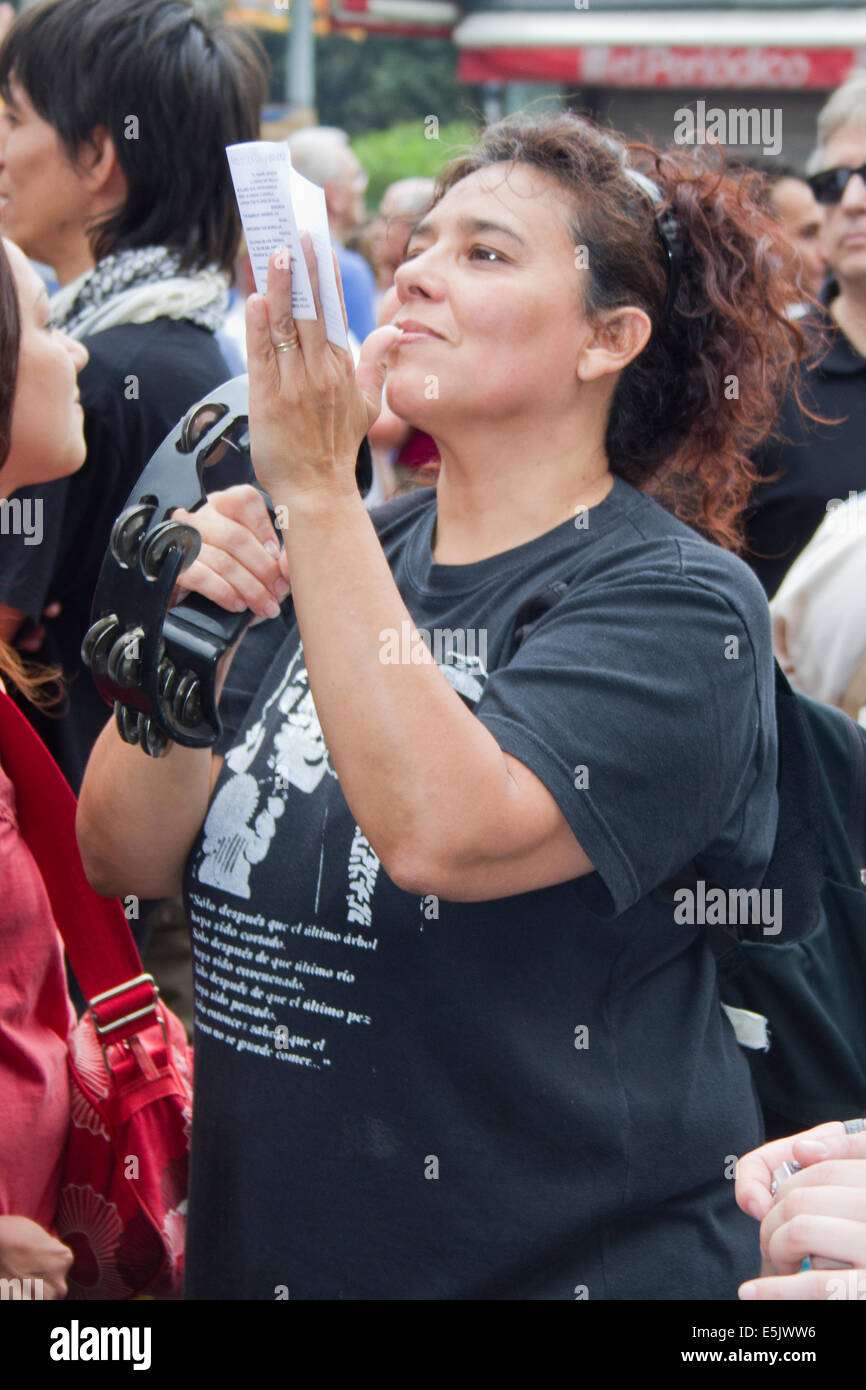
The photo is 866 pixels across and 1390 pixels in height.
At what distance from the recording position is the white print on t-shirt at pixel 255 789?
1656 millimetres

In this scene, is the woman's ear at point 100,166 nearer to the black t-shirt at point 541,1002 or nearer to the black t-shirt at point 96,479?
the black t-shirt at point 96,479

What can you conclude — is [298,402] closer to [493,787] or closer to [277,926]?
[493,787]

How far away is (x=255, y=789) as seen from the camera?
170cm

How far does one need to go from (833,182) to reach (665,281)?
1897 mm

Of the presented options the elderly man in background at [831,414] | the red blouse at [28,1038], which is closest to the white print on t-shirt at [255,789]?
the red blouse at [28,1038]

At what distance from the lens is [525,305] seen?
1688 millimetres

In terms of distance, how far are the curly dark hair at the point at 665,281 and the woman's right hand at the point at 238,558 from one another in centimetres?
47

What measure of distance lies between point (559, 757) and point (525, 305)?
0.62 metres

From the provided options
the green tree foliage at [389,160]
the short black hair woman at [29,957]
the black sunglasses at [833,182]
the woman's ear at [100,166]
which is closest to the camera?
the short black hair woman at [29,957]

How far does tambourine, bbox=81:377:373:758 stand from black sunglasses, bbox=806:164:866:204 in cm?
231

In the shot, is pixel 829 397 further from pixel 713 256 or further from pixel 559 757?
pixel 559 757

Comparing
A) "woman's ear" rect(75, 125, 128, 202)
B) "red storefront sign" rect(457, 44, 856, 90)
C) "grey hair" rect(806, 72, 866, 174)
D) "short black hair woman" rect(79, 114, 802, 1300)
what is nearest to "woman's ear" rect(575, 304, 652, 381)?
"short black hair woman" rect(79, 114, 802, 1300)

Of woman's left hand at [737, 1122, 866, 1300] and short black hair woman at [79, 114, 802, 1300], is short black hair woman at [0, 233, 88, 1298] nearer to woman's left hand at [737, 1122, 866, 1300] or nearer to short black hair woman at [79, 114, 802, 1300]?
short black hair woman at [79, 114, 802, 1300]

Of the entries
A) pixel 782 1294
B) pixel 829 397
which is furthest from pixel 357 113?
pixel 782 1294
